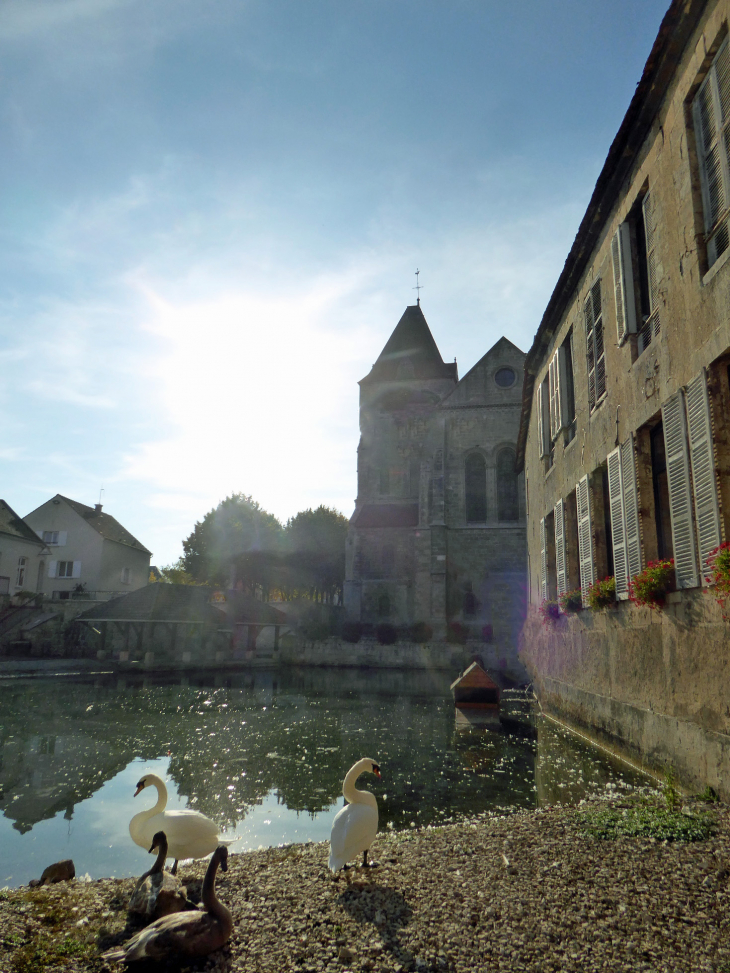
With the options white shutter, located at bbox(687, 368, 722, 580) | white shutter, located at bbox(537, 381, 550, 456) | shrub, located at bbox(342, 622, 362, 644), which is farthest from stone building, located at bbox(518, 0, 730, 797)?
shrub, located at bbox(342, 622, 362, 644)

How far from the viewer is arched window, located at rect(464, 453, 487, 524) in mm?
33719

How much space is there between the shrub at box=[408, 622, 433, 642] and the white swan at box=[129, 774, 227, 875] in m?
26.9

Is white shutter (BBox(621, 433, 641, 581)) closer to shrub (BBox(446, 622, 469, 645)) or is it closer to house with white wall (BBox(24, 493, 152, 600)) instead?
shrub (BBox(446, 622, 469, 645))

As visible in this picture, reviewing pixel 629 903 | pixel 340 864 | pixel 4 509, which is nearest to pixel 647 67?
pixel 629 903

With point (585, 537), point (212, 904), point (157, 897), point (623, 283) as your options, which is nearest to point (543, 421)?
point (585, 537)

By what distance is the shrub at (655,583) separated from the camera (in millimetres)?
6482

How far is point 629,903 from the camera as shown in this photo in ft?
11.1

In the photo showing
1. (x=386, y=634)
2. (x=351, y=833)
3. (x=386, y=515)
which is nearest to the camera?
(x=351, y=833)

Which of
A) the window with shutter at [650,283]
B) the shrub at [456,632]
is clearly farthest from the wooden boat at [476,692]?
the shrub at [456,632]

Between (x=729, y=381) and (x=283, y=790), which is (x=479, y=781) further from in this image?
(x=729, y=381)

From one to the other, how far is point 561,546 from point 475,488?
72.2 ft

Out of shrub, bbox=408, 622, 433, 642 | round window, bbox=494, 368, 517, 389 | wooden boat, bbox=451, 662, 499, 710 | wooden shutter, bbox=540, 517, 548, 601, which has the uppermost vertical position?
round window, bbox=494, 368, 517, 389

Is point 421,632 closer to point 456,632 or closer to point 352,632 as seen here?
point 456,632

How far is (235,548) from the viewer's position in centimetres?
5203
